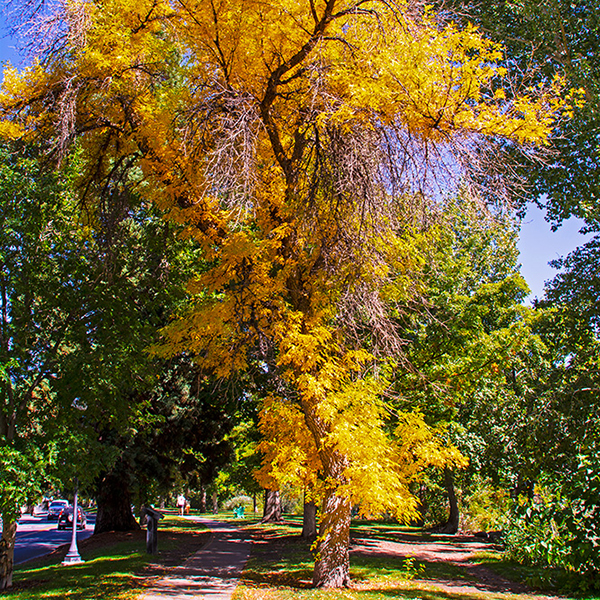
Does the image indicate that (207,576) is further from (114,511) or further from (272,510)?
(272,510)

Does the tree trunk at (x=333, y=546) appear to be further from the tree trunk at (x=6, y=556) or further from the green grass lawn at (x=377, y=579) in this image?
the tree trunk at (x=6, y=556)

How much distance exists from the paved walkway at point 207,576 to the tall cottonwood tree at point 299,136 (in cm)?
207

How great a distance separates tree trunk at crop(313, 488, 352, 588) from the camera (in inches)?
370

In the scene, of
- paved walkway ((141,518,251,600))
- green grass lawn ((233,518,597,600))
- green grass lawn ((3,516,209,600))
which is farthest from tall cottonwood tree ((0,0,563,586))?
green grass lawn ((3,516,209,600))

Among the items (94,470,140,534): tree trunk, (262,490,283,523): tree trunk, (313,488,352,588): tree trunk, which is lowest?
(262,490,283,523): tree trunk

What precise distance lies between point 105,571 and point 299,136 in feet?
35.1

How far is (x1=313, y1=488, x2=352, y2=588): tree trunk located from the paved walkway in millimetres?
1683

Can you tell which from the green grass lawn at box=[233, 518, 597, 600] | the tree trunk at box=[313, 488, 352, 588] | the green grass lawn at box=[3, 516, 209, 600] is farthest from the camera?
the green grass lawn at box=[3, 516, 209, 600]

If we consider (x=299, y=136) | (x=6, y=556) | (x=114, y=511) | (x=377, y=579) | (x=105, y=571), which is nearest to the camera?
(x=299, y=136)

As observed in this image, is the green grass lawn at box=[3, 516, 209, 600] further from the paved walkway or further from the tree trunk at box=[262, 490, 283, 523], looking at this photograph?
the tree trunk at box=[262, 490, 283, 523]

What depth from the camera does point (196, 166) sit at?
9578mm

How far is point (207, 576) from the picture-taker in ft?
38.0

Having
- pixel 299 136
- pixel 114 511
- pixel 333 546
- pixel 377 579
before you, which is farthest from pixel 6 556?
pixel 114 511

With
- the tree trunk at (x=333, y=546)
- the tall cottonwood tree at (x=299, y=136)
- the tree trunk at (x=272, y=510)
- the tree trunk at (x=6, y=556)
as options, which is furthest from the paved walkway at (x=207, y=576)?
the tree trunk at (x=272, y=510)
